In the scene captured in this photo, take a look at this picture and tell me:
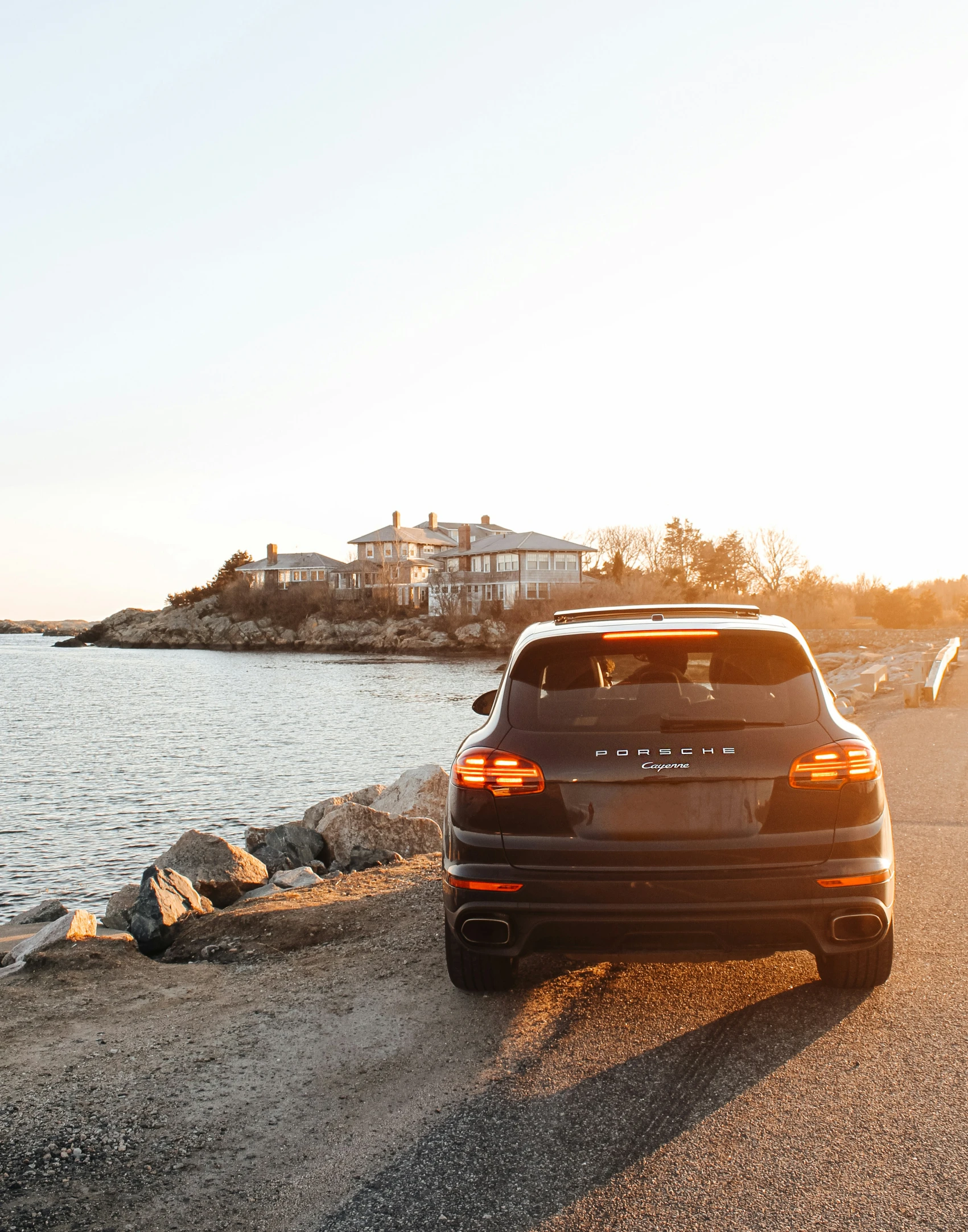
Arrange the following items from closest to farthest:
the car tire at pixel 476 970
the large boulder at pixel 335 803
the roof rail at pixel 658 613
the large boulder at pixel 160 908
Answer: the car tire at pixel 476 970 < the roof rail at pixel 658 613 < the large boulder at pixel 160 908 < the large boulder at pixel 335 803

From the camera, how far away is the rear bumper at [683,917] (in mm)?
4164

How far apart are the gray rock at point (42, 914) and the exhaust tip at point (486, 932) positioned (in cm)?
769

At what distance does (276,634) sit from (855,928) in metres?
118

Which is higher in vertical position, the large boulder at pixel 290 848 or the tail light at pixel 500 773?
the tail light at pixel 500 773

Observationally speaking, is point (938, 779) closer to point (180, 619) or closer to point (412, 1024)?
point (412, 1024)

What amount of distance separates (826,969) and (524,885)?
5.41 feet

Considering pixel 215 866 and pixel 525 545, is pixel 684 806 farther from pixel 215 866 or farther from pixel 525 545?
pixel 525 545

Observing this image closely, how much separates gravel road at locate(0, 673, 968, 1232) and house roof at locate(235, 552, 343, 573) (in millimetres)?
129798

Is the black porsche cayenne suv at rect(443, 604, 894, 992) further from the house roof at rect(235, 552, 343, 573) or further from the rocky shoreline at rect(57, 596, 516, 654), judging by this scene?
the house roof at rect(235, 552, 343, 573)

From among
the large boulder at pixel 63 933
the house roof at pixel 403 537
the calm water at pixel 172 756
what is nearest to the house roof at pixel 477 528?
the house roof at pixel 403 537

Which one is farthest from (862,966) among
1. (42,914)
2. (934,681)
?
(934,681)

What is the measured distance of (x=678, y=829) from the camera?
13.8 feet

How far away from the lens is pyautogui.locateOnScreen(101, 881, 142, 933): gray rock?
9.65m

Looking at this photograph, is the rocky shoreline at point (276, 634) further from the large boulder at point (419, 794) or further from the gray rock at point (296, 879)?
the gray rock at point (296, 879)
